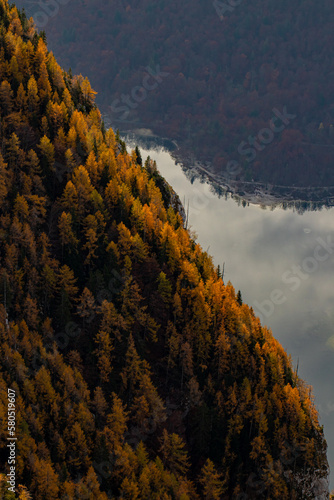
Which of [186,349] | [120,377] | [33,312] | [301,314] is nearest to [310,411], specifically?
[186,349]

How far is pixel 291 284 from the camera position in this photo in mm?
162000

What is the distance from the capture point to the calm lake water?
128 m

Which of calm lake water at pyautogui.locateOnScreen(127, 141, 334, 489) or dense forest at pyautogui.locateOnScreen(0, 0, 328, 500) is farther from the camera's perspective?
calm lake water at pyautogui.locateOnScreen(127, 141, 334, 489)

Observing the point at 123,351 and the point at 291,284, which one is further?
the point at 291,284

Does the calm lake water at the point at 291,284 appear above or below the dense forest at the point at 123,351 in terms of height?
above

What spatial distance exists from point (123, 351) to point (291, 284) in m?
96.3

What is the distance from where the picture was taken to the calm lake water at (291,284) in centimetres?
12838

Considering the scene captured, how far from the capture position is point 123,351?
72.9 metres

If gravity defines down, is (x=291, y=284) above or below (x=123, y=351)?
above

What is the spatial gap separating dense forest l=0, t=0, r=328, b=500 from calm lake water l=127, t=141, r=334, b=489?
3216 centimetres

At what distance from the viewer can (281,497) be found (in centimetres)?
7325

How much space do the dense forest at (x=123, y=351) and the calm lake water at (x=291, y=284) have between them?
3216cm

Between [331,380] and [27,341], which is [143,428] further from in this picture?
[331,380]

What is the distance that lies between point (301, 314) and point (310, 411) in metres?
71.4
